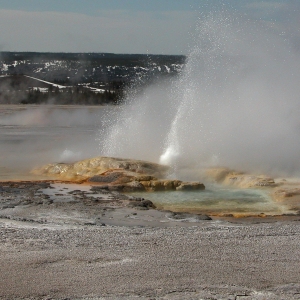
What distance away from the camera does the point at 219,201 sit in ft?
35.2

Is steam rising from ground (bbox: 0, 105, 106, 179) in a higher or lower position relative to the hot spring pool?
lower

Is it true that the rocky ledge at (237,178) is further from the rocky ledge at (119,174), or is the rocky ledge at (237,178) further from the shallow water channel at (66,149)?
the rocky ledge at (119,174)

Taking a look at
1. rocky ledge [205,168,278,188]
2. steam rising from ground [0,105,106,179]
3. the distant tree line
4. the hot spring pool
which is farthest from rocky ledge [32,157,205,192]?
the distant tree line

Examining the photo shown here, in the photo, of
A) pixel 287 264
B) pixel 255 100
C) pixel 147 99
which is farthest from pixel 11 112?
pixel 287 264

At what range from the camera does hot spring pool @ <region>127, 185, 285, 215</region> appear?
10031 mm

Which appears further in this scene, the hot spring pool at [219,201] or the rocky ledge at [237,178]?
the rocky ledge at [237,178]

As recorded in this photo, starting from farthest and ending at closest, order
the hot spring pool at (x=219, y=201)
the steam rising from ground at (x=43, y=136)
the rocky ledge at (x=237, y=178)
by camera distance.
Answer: the steam rising from ground at (x=43, y=136)
the rocky ledge at (x=237, y=178)
the hot spring pool at (x=219, y=201)

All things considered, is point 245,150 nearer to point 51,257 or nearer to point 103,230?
point 103,230

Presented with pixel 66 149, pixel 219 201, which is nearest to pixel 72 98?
pixel 66 149

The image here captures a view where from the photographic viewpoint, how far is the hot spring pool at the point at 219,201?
1003 centimetres

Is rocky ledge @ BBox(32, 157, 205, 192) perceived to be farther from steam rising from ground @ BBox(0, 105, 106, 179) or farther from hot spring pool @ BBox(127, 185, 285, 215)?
steam rising from ground @ BBox(0, 105, 106, 179)

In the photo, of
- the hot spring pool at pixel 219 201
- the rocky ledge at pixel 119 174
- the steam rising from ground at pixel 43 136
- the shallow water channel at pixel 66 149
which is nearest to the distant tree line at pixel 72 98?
the shallow water channel at pixel 66 149

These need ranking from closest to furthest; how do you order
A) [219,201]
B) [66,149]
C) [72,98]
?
[219,201] < [66,149] < [72,98]

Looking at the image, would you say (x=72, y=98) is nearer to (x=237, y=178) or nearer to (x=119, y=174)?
(x=119, y=174)
